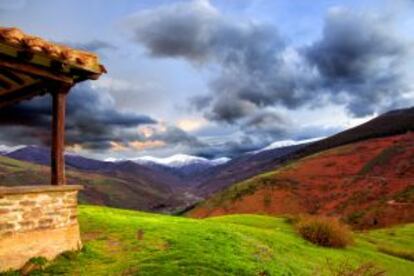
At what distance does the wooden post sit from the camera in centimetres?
1221

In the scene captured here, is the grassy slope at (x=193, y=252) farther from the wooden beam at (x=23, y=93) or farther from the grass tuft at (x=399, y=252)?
the wooden beam at (x=23, y=93)

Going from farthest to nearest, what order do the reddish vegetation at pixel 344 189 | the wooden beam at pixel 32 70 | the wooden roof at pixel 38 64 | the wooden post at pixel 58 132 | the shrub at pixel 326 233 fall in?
the reddish vegetation at pixel 344 189
the shrub at pixel 326 233
the wooden post at pixel 58 132
the wooden beam at pixel 32 70
the wooden roof at pixel 38 64

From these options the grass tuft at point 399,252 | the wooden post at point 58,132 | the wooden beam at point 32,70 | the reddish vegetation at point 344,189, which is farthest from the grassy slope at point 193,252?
the reddish vegetation at point 344,189

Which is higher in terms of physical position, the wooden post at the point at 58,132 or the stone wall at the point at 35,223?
the wooden post at the point at 58,132

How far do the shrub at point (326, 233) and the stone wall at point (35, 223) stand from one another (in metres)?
11.2

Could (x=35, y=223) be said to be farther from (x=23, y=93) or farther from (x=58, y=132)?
(x=23, y=93)

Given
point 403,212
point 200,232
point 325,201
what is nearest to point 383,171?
point 325,201

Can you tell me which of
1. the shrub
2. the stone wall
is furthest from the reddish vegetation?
the stone wall

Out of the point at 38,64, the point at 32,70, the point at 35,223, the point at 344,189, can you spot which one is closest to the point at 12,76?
the point at 38,64

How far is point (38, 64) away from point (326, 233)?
1355cm

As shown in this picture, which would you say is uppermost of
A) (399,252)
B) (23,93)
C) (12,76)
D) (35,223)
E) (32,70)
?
(12,76)

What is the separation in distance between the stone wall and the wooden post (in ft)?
1.38

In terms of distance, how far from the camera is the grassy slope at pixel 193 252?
11.6 meters

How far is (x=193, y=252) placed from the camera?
43.0ft
